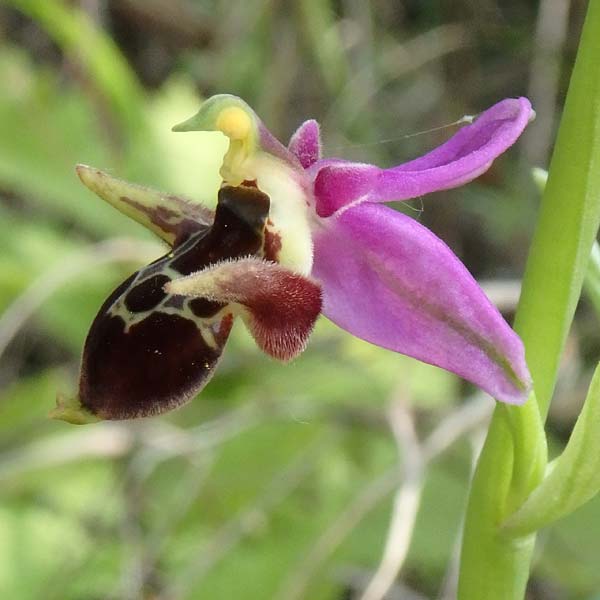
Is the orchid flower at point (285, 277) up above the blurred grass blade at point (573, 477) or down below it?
above

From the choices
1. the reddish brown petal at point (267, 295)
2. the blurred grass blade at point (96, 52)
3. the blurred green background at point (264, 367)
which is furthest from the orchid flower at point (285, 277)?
the blurred grass blade at point (96, 52)

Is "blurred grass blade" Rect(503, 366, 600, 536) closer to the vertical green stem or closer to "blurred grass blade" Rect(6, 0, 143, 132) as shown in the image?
the vertical green stem

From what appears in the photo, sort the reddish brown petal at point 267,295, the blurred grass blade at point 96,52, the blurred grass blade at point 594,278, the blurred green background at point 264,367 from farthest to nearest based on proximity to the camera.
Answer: the blurred grass blade at point 96,52 → the blurred green background at point 264,367 → the blurred grass blade at point 594,278 → the reddish brown petal at point 267,295

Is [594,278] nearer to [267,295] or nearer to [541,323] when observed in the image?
[541,323]

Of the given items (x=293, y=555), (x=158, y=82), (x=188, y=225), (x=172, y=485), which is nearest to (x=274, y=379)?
(x=172, y=485)

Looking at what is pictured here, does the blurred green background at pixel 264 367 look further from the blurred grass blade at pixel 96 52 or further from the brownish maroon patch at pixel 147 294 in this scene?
the brownish maroon patch at pixel 147 294

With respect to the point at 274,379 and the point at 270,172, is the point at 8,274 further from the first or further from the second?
the point at 270,172

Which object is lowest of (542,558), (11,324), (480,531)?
(542,558)

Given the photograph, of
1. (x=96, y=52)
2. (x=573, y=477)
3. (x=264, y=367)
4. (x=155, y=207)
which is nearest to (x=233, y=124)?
(x=155, y=207)
